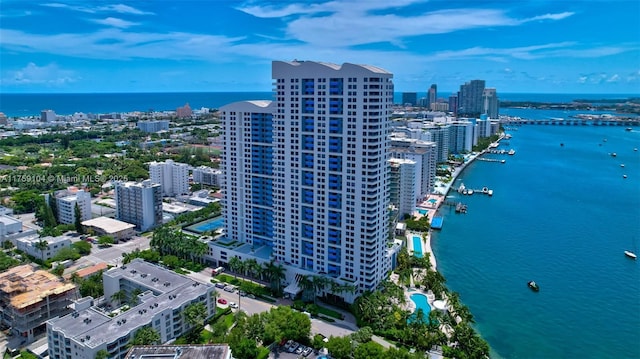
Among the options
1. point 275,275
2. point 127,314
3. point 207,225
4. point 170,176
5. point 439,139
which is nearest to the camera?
point 127,314

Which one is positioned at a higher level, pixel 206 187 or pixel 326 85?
pixel 326 85

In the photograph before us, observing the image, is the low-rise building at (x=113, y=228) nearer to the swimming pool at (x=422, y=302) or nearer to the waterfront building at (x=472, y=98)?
the swimming pool at (x=422, y=302)

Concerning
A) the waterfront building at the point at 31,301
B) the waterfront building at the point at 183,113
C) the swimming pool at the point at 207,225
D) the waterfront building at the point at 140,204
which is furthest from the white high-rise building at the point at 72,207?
the waterfront building at the point at 183,113

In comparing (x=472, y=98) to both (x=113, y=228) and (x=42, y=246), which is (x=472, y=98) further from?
(x=42, y=246)

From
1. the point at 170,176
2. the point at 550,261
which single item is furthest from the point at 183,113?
the point at 550,261

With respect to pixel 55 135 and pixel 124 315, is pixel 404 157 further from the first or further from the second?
pixel 55 135

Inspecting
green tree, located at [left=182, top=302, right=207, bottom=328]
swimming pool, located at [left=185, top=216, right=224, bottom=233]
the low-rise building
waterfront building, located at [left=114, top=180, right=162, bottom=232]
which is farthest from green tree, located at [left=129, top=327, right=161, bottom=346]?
waterfront building, located at [left=114, top=180, right=162, bottom=232]

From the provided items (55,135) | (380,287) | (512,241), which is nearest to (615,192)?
(512,241)
